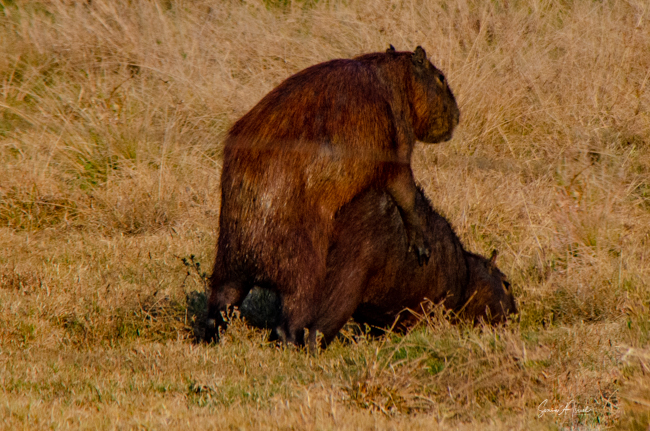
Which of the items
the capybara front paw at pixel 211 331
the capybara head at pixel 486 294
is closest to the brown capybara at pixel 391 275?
the capybara head at pixel 486 294

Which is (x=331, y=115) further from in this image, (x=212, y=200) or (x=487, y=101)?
(x=487, y=101)

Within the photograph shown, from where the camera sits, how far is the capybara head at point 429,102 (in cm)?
443

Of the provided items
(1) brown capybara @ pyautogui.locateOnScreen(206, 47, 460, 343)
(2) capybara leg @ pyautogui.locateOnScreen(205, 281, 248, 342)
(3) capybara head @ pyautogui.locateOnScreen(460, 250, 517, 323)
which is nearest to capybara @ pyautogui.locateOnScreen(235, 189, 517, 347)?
(3) capybara head @ pyautogui.locateOnScreen(460, 250, 517, 323)

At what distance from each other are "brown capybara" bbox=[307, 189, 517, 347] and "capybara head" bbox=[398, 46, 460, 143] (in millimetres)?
444

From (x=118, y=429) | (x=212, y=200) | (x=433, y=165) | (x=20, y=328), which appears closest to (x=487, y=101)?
(x=433, y=165)

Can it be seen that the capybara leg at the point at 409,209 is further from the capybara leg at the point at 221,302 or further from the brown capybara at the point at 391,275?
the capybara leg at the point at 221,302

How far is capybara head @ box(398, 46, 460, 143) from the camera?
14.5ft

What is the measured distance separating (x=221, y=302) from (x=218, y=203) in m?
2.90

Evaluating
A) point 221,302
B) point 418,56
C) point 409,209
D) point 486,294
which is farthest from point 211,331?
point 418,56

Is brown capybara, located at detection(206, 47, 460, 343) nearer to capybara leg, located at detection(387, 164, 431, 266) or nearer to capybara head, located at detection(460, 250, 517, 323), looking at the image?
capybara leg, located at detection(387, 164, 431, 266)

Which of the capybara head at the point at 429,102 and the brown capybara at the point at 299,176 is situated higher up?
the capybara head at the point at 429,102

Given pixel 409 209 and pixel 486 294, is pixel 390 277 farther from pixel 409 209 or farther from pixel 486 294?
pixel 486 294

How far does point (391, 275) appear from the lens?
4.26 metres

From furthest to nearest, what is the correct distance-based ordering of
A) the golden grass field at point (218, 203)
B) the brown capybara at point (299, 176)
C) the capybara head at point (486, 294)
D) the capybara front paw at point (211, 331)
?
the capybara head at point (486, 294), the capybara front paw at point (211, 331), the brown capybara at point (299, 176), the golden grass field at point (218, 203)
